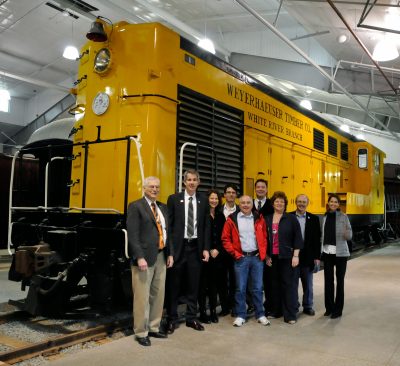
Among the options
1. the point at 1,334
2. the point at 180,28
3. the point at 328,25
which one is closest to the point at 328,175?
the point at 328,25

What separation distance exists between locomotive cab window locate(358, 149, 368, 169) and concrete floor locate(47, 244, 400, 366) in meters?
7.08

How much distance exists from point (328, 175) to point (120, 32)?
6262 millimetres

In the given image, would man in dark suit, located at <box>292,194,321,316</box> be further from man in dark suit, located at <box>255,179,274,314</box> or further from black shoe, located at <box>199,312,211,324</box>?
black shoe, located at <box>199,312,211,324</box>

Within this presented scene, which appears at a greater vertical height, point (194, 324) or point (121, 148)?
point (121, 148)

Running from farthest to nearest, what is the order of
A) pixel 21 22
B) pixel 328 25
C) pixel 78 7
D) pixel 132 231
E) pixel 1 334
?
pixel 21 22 → pixel 78 7 → pixel 328 25 → pixel 1 334 → pixel 132 231

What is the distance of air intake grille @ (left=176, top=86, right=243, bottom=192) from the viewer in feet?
15.7

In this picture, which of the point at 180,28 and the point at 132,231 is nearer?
the point at 132,231

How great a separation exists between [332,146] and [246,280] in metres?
6.32

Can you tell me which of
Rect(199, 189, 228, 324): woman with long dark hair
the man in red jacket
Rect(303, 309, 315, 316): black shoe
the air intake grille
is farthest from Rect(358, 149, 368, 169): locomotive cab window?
Rect(199, 189, 228, 324): woman with long dark hair

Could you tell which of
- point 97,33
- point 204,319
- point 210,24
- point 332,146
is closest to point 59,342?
A: point 204,319

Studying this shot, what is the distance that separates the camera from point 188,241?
408 cm

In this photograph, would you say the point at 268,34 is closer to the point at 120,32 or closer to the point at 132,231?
the point at 120,32

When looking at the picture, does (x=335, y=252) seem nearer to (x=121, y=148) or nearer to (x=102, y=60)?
(x=121, y=148)

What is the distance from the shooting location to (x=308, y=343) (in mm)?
3719
